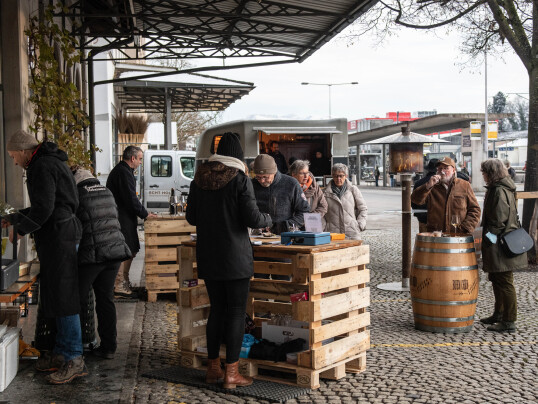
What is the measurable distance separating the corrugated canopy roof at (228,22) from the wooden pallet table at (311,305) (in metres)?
5.12

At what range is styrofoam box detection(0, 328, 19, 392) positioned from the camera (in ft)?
17.5

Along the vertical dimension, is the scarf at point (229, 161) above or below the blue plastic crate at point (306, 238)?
above

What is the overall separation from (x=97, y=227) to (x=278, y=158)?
415 inches

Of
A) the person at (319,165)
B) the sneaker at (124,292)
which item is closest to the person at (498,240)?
the sneaker at (124,292)

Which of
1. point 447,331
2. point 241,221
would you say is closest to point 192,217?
point 241,221

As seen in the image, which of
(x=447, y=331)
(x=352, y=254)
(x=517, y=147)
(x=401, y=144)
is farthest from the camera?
(x=517, y=147)

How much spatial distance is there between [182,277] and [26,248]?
128 inches

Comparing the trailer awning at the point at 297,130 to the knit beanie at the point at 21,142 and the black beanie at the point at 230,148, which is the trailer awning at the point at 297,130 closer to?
the black beanie at the point at 230,148

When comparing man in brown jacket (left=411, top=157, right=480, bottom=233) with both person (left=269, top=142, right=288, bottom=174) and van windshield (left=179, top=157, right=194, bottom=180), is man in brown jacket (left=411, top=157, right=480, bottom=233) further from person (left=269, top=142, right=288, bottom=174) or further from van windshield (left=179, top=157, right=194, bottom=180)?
van windshield (left=179, top=157, right=194, bottom=180)

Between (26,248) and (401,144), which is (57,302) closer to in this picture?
(26,248)

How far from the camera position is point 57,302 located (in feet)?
17.9

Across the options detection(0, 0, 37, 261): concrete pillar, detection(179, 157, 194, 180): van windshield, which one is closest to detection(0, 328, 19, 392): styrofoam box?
detection(0, 0, 37, 261): concrete pillar

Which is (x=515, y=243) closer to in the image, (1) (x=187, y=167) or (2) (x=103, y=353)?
(2) (x=103, y=353)

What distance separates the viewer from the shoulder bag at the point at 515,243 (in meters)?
7.34
